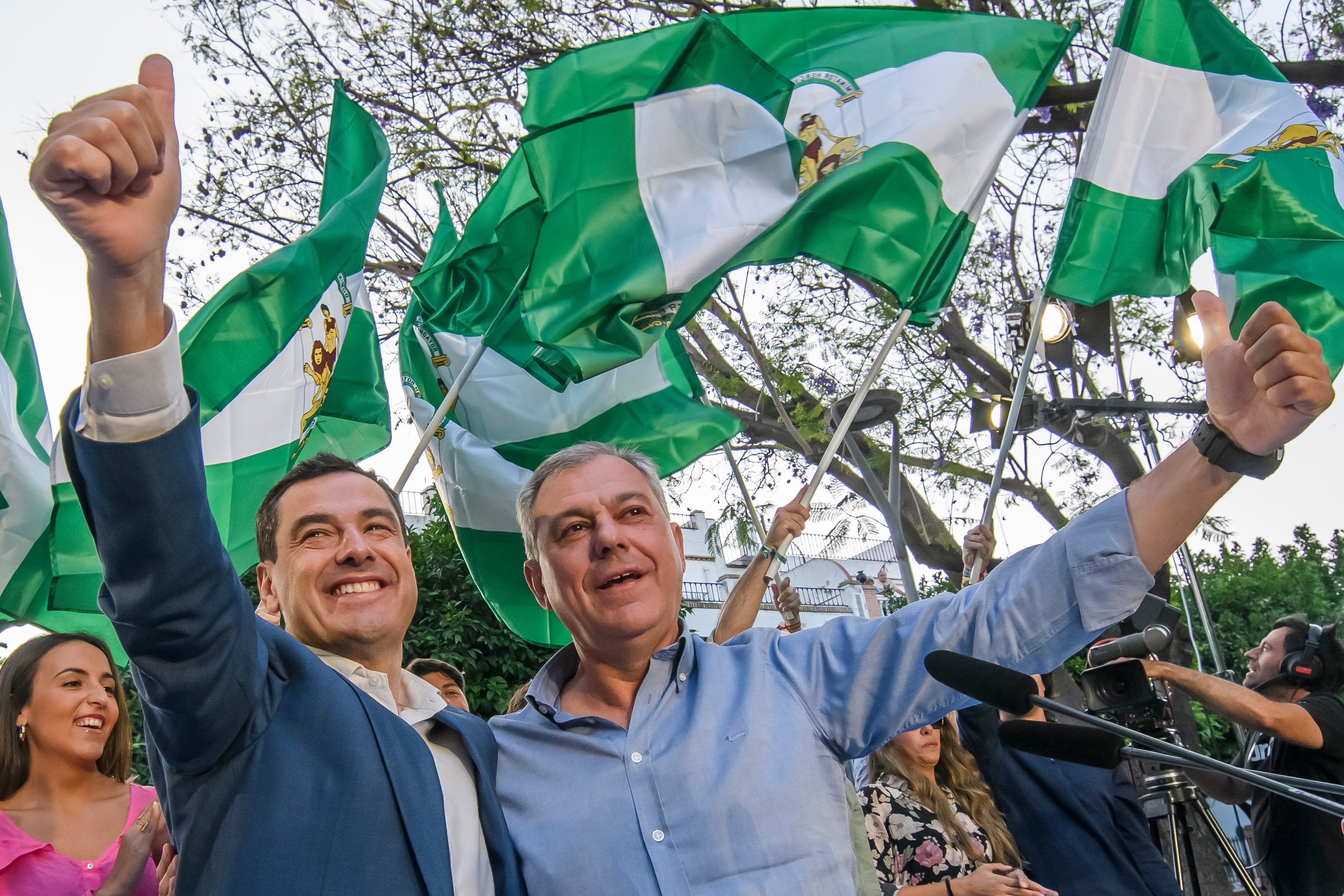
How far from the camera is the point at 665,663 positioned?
2.27 metres

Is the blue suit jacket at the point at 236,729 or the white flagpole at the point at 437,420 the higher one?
the white flagpole at the point at 437,420

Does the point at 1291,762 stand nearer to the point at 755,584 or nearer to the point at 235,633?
the point at 755,584

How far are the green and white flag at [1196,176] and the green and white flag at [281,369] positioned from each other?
318cm

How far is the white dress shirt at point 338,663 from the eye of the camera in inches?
55.9

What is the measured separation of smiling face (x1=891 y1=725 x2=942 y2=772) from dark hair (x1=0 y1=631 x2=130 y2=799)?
97.9 inches

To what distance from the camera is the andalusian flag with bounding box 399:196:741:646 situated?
215 inches

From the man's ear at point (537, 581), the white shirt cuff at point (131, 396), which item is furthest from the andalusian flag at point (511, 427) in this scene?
the white shirt cuff at point (131, 396)

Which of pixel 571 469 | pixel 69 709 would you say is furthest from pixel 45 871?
pixel 571 469

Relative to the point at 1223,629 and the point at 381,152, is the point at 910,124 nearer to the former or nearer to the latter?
the point at 381,152

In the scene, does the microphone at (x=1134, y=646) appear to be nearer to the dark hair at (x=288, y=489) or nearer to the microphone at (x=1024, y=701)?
the microphone at (x=1024, y=701)

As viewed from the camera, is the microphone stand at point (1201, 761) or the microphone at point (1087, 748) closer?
the microphone stand at point (1201, 761)

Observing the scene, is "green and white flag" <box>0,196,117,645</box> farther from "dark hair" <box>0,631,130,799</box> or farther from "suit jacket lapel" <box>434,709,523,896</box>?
"suit jacket lapel" <box>434,709,523,896</box>

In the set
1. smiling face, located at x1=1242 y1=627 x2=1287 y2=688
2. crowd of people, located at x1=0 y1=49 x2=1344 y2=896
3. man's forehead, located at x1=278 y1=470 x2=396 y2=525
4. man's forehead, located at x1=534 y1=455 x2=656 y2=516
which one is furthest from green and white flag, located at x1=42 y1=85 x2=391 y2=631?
smiling face, located at x1=1242 y1=627 x2=1287 y2=688

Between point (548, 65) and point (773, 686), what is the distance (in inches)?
130
